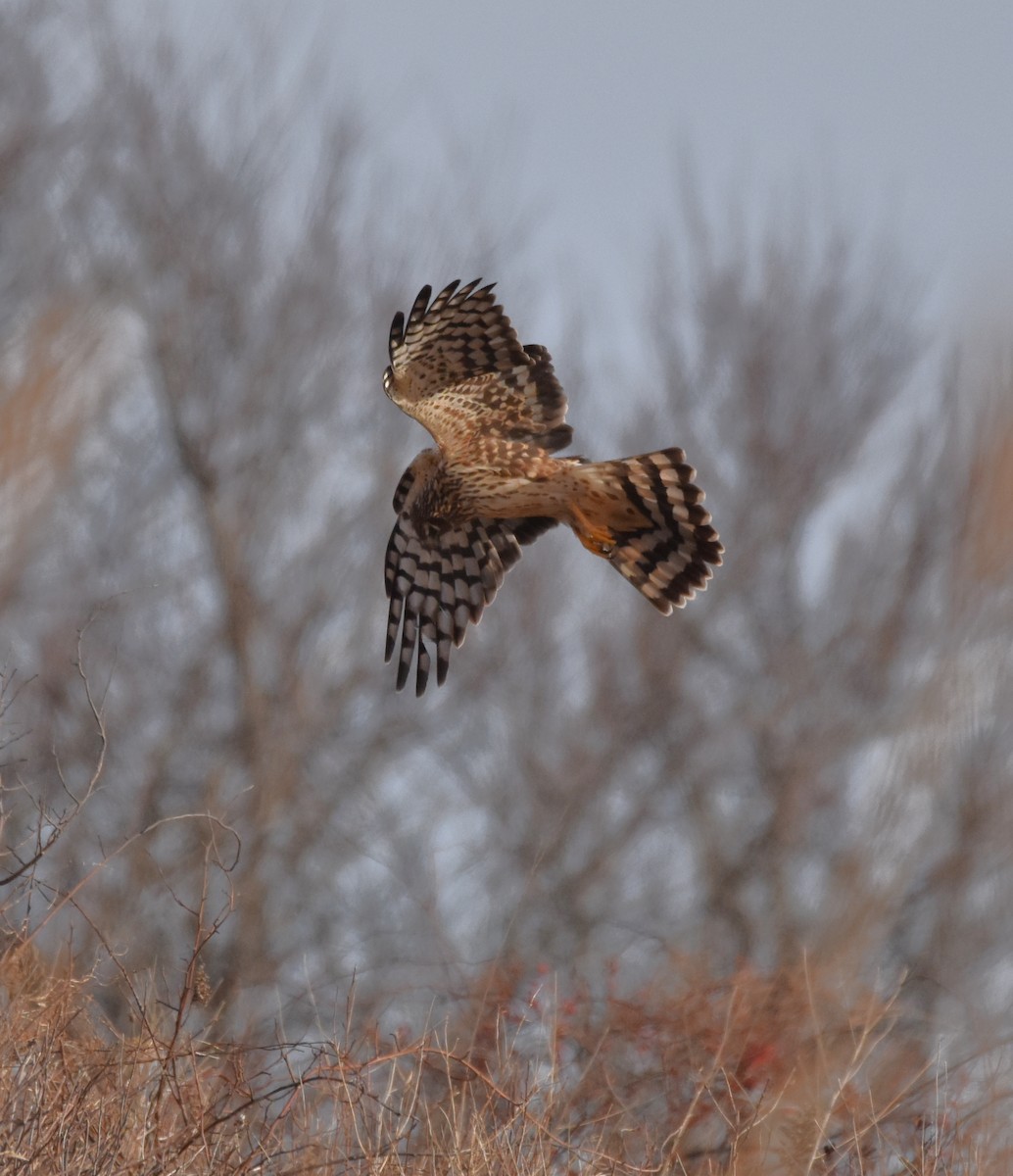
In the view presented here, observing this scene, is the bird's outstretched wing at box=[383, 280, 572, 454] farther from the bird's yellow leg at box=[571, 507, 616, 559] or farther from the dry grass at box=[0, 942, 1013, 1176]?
the dry grass at box=[0, 942, 1013, 1176]

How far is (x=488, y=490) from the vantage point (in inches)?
207

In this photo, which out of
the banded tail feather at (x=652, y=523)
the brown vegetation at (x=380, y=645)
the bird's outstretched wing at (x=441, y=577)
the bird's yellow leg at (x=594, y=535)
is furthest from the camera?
the brown vegetation at (x=380, y=645)

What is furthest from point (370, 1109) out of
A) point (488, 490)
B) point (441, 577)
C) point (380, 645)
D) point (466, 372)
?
point (380, 645)

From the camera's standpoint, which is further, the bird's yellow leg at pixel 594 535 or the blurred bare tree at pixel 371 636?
the blurred bare tree at pixel 371 636

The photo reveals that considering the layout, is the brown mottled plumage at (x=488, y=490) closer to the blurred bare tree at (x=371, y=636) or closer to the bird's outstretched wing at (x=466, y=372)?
the bird's outstretched wing at (x=466, y=372)

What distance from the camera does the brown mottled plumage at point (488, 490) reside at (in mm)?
5270

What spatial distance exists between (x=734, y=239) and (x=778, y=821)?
522cm

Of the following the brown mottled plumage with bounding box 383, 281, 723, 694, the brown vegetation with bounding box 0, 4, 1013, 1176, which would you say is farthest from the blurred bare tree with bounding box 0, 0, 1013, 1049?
the brown mottled plumage with bounding box 383, 281, 723, 694

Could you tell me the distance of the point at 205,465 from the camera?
536 inches

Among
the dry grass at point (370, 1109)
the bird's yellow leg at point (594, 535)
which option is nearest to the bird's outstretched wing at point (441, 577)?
the bird's yellow leg at point (594, 535)

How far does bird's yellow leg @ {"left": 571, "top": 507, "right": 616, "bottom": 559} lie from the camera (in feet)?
17.8

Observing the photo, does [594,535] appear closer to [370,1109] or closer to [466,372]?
[466,372]

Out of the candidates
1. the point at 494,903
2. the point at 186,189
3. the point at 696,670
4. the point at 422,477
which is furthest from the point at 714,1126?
the point at 186,189

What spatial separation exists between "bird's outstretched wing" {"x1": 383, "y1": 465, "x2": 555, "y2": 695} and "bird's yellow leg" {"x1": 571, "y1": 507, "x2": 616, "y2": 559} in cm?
26
